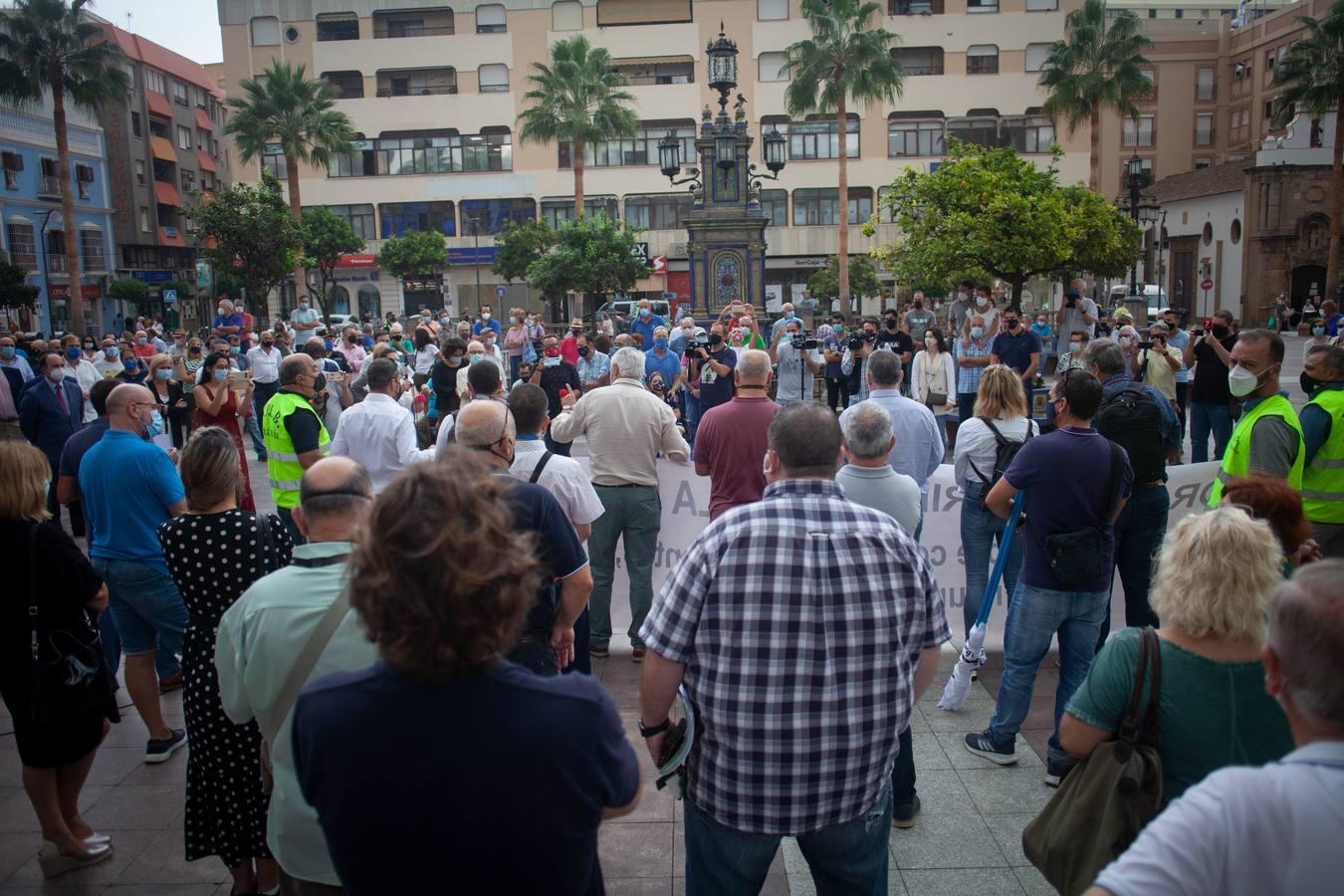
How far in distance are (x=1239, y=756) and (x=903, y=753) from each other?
187 centimetres

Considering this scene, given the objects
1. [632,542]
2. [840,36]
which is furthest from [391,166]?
[632,542]

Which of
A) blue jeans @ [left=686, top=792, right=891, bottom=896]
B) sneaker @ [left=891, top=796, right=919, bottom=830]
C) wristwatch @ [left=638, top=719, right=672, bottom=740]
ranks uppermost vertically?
wristwatch @ [left=638, top=719, right=672, bottom=740]

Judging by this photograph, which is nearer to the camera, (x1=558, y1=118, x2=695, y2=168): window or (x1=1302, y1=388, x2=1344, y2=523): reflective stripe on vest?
(x1=1302, y1=388, x2=1344, y2=523): reflective stripe on vest

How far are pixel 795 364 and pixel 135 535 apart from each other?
10.2 m

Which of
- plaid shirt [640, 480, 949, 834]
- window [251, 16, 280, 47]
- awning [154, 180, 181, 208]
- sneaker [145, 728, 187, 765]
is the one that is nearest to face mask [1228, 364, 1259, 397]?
plaid shirt [640, 480, 949, 834]

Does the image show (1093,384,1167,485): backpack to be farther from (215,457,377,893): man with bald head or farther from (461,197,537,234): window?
(461,197,537,234): window

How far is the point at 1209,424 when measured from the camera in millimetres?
10711

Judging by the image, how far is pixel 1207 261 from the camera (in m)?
48.8

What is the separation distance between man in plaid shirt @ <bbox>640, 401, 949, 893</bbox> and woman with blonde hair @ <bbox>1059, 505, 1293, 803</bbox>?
0.55 metres

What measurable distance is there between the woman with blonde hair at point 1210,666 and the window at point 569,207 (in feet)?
172

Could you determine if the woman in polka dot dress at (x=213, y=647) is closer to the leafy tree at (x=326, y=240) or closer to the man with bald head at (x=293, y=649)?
the man with bald head at (x=293, y=649)

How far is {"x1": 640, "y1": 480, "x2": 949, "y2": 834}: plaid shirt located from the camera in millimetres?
2768

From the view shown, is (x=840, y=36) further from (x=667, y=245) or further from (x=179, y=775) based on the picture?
(x=179, y=775)

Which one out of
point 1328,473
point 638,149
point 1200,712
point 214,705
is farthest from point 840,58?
point 1200,712
